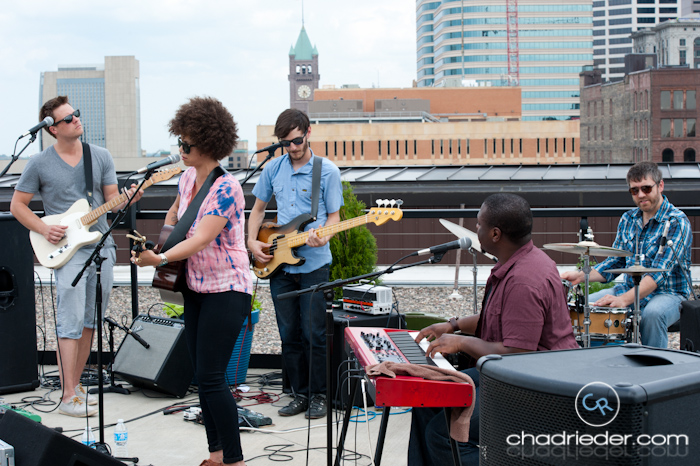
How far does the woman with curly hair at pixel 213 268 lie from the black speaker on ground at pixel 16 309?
96.1 inches

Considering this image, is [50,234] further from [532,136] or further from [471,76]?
[471,76]

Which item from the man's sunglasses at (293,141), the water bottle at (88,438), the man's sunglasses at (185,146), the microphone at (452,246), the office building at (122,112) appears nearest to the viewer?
the microphone at (452,246)

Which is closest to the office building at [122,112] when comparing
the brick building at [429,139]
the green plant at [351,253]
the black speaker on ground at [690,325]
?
the brick building at [429,139]

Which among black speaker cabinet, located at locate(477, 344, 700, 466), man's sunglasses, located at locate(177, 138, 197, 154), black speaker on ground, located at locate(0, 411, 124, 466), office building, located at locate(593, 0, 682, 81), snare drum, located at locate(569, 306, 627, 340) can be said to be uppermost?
office building, located at locate(593, 0, 682, 81)

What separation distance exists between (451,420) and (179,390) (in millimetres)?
3047

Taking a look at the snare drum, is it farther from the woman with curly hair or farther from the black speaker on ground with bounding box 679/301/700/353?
the woman with curly hair

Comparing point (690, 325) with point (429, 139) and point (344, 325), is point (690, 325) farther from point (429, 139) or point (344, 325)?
point (429, 139)

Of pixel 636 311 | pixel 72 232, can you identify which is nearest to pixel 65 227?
pixel 72 232

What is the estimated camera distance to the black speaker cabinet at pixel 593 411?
1.84m

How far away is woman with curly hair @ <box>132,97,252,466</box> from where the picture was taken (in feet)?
11.7

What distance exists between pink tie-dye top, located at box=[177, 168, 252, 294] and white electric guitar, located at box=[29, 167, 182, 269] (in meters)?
1.35

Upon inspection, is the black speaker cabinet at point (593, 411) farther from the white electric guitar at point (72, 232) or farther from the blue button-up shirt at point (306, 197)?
the white electric guitar at point (72, 232)

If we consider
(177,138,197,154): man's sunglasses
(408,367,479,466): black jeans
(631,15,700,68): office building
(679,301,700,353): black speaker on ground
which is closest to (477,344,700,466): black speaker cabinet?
(408,367,479,466): black jeans

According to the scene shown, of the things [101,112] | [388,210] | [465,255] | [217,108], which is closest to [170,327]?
[388,210]
